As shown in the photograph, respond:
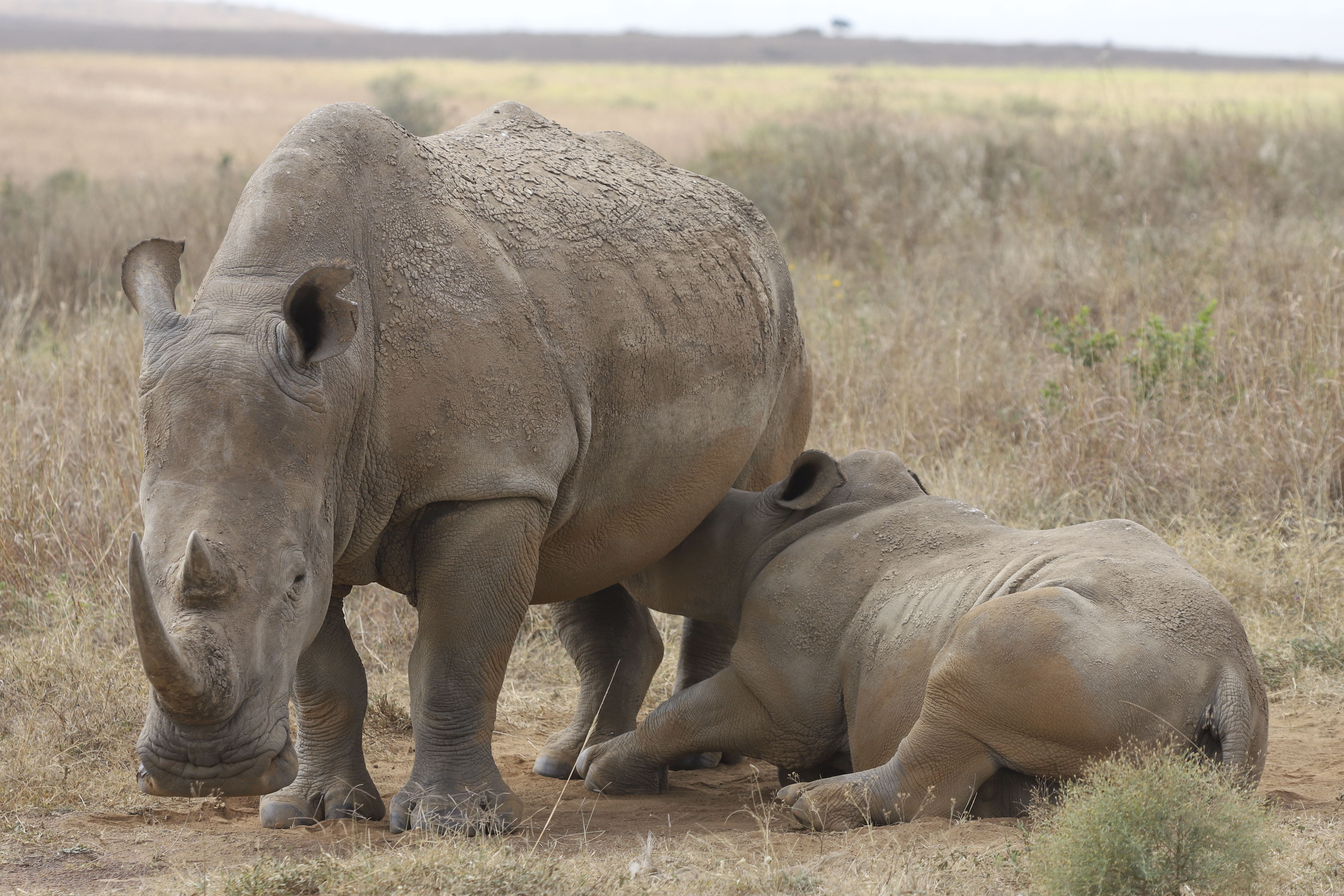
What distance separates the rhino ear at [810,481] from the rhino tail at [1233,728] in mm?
1630

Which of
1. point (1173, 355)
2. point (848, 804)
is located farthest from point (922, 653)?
point (1173, 355)

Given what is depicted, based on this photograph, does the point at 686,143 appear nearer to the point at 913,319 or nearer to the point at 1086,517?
the point at 913,319

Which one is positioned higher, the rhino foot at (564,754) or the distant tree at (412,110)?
the distant tree at (412,110)

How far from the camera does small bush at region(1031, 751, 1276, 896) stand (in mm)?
3594

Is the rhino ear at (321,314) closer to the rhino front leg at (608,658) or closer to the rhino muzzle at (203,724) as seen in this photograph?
the rhino muzzle at (203,724)

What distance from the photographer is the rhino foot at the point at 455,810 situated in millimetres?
4469

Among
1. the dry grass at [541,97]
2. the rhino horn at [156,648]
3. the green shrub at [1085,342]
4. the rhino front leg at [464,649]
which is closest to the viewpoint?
the rhino horn at [156,648]

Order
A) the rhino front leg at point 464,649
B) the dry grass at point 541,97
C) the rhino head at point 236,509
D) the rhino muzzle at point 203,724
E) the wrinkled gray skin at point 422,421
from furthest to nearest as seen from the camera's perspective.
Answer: the dry grass at point 541,97 → the rhino front leg at point 464,649 → the wrinkled gray skin at point 422,421 → the rhino head at point 236,509 → the rhino muzzle at point 203,724

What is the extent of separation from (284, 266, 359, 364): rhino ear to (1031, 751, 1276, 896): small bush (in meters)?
2.26

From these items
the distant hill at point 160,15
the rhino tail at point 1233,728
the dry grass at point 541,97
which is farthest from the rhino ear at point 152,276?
the distant hill at point 160,15

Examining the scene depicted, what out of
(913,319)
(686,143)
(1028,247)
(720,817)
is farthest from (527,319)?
(686,143)

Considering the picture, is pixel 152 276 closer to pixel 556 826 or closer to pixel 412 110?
pixel 556 826

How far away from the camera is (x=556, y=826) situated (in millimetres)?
4805

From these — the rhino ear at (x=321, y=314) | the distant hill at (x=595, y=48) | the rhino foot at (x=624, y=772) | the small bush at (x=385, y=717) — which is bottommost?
the small bush at (x=385, y=717)
